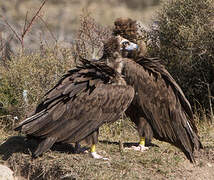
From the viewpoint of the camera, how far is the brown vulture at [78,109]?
5594 millimetres

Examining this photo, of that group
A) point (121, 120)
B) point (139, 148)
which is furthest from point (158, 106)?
point (121, 120)

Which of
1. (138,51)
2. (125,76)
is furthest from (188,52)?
(125,76)

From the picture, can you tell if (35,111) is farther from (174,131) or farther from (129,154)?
(174,131)

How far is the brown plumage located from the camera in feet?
18.3

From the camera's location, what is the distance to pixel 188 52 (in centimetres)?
964

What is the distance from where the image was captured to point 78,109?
5633 mm

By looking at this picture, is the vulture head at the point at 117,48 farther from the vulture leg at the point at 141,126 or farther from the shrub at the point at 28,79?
the shrub at the point at 28,79

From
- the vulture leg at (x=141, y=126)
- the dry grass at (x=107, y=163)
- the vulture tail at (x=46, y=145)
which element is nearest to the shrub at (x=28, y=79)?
the dry grass at (x=107, y=163)

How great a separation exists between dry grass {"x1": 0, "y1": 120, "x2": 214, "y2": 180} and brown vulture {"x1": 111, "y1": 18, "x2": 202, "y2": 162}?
0.28 m

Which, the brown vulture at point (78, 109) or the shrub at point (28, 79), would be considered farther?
the shrub at point (28, 79)

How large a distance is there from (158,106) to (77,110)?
1.40 meters

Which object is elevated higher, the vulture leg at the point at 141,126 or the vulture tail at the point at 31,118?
the vulture tail at the point at 31,118

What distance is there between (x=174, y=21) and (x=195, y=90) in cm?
173

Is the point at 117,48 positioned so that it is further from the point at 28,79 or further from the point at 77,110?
the point at 28,79
